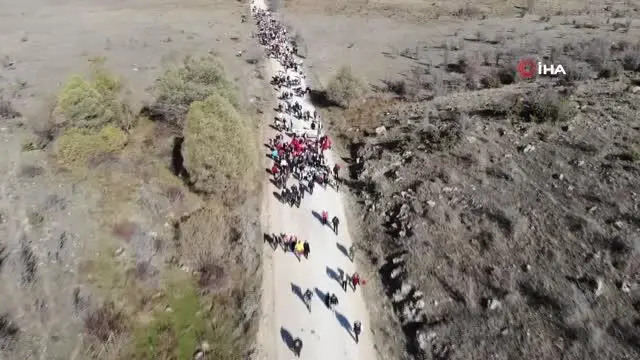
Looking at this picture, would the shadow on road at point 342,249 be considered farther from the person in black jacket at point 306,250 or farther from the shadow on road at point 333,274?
the person in black jacket at point 306,250

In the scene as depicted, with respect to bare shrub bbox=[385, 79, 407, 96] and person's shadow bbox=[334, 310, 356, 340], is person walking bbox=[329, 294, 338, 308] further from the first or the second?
bare shrub bbox=[385, 79, 407, 96]

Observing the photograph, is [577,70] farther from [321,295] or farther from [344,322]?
[344,322]

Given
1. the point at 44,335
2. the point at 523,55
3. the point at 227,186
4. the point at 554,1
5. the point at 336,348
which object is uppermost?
the point at 554,1

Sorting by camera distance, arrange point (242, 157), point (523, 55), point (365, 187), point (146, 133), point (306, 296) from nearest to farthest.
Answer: point (306, 296)
point (242, 157)
point (365, 187)
point (146, 133)
point (523, 55)

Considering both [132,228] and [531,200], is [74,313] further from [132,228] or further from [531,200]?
[531,200]

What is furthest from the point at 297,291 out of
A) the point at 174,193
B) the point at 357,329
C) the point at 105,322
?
the point at 174,193

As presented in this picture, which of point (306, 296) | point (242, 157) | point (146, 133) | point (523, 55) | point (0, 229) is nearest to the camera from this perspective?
point (306, 296)

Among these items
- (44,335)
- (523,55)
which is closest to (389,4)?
(523,55)
